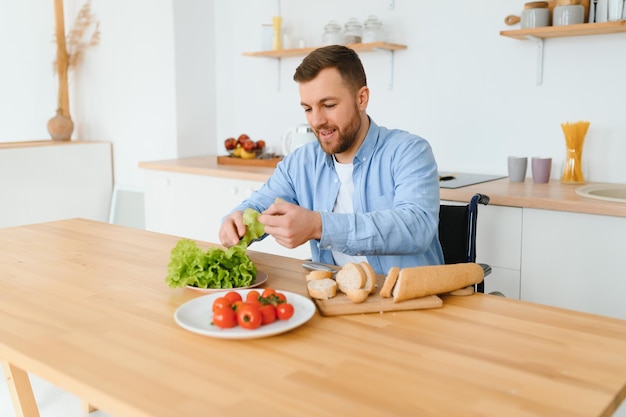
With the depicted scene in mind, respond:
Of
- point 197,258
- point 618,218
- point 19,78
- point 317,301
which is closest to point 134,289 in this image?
point 197,258

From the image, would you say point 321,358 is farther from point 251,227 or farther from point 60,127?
point 60,127

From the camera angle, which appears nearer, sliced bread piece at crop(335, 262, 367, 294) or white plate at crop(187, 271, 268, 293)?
sliced bread piece at crop(335, 262, 367, 294)

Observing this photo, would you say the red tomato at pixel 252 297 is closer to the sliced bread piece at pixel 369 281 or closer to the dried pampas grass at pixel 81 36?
the sliced bread piece at pixel 369 281

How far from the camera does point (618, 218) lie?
7.75ft

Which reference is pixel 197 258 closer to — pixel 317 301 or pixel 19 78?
pixel 317 301

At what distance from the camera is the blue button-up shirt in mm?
1721

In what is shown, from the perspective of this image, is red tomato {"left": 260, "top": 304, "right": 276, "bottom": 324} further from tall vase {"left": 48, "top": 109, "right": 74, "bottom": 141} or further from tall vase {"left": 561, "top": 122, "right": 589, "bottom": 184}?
tall vase {"left": 48, "top": 109, "right": 74, "bottom": 141}

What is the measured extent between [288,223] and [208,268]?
8.6 inches

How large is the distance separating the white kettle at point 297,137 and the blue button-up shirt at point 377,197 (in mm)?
1248

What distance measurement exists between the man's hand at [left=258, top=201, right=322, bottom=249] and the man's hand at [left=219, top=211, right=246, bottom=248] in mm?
154

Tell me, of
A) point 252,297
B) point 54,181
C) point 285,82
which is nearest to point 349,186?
point 252,297

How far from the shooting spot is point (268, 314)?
1.30m

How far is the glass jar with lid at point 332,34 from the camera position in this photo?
3469 mm

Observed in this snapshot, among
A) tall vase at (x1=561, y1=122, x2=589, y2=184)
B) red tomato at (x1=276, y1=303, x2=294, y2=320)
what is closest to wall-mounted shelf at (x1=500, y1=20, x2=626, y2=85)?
tall vase at (x1=561, y1=122, x2=589, y2=184)
